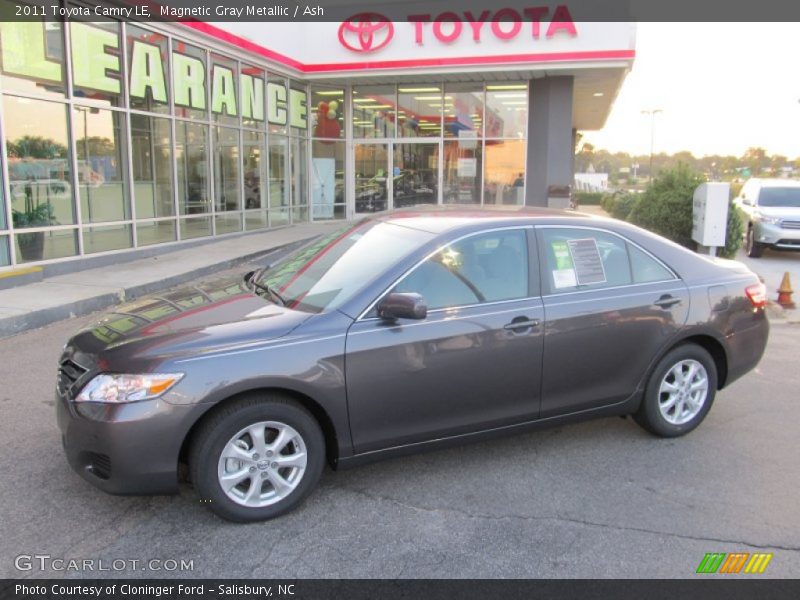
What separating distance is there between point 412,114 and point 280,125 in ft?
13.2

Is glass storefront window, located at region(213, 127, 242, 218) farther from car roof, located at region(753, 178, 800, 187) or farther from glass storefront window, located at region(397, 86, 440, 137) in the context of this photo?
car roof, located at region(753, 178, 800, 187)

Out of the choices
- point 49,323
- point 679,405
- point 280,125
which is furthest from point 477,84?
point 679,405

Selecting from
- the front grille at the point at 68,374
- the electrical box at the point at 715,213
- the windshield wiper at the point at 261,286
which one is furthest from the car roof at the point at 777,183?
the front grille at the point at 68,374

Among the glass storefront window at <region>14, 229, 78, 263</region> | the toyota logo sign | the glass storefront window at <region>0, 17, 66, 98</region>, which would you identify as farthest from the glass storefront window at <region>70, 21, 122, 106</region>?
the toyota logo sign

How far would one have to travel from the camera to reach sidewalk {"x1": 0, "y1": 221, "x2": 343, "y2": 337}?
7.74 meters

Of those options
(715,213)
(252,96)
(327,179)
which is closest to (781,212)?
(715,213)

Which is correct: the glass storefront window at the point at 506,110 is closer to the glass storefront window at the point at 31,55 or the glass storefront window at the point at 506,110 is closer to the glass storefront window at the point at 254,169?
the glass storefront window at the point at 254,169

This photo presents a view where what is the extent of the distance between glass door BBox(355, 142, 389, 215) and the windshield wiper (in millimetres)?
15077

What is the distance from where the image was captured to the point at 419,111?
1894 centimetres

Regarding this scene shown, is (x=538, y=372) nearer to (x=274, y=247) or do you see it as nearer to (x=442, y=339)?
(x=442, y=339)

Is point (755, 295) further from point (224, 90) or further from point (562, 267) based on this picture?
point (224, 90)

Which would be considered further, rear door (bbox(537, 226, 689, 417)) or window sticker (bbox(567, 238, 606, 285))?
window sticker (bbox(567, 238, 606, 285))

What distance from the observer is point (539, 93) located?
17.4 m

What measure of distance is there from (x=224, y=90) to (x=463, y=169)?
7187 millimetres
